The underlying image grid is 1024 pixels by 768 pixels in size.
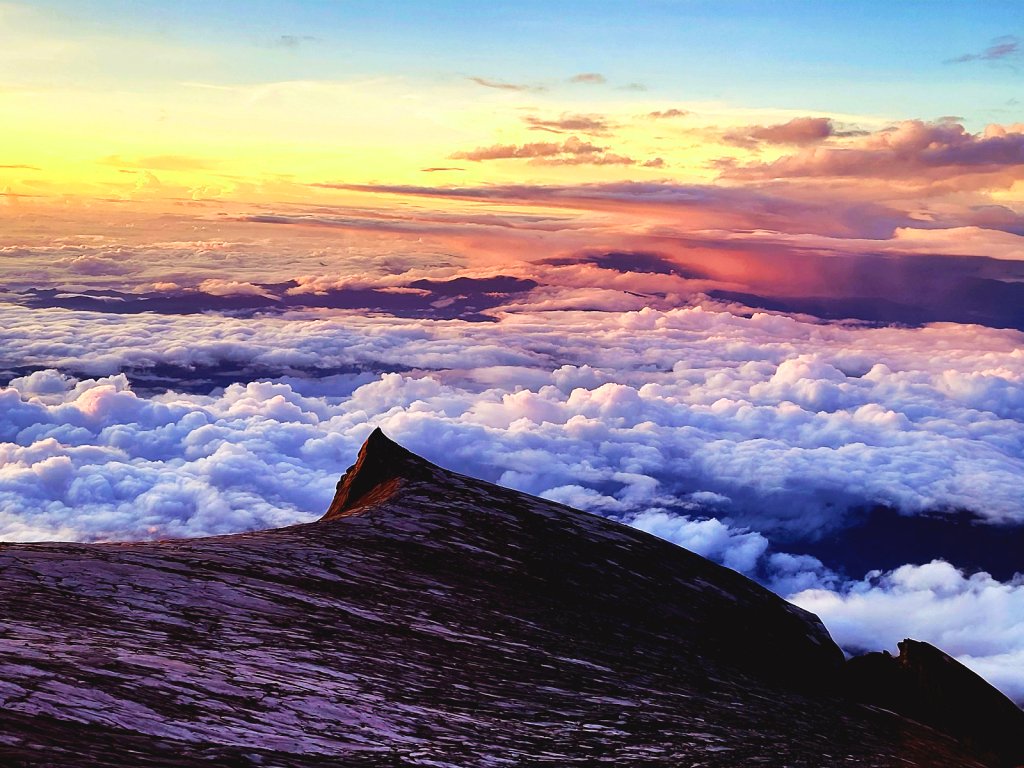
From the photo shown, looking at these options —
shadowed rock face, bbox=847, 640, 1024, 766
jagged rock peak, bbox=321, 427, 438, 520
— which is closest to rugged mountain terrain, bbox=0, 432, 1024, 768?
shadowed rock face, bbox=847, 640, 1024, 766

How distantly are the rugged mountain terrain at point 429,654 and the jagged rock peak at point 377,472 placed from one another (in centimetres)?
32

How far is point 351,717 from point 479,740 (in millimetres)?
1954

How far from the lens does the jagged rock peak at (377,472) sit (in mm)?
35062

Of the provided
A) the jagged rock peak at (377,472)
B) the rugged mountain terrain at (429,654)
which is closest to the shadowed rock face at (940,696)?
the rugged mountain terrain at (429,654)

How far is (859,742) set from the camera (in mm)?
21125

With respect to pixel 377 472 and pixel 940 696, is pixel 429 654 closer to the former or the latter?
pixel 940 696

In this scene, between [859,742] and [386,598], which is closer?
[859,742]

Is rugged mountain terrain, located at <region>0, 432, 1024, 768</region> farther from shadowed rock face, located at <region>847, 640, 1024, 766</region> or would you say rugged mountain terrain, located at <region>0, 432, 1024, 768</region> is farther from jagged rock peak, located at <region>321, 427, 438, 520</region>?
jagged rock peak, located at <region>321, 427, 438, 520</region>

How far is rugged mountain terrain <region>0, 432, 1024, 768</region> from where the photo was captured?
40.7ft

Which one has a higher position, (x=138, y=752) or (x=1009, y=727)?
(x=138, y=752)

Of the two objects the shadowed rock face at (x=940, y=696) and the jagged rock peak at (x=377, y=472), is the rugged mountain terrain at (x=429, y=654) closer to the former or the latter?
the shadowed rock face at (x=940, y=696)

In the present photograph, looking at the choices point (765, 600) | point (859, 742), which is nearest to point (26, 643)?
point (859, 742)

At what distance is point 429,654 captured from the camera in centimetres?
1909

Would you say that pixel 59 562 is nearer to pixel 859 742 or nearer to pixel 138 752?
pixel 138 752
